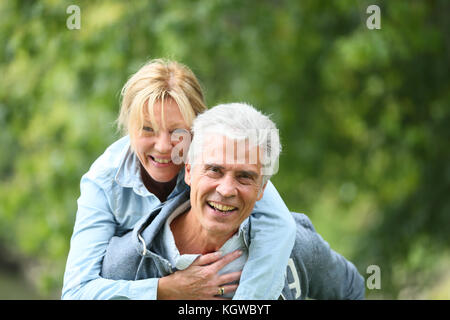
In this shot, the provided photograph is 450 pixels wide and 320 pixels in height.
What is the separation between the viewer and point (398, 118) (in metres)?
6.20

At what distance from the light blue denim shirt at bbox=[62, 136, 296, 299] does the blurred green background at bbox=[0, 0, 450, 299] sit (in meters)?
2.60

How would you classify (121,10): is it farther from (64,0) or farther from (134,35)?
(64,0)

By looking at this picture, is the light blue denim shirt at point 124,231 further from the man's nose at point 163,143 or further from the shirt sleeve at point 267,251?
the man's nose at point 163,143

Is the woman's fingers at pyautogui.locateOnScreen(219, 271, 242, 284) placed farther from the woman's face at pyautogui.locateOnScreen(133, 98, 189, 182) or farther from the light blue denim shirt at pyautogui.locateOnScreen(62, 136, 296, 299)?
the woman's face at pyautogui.locateOnScreen(133, 98, 189, 182)

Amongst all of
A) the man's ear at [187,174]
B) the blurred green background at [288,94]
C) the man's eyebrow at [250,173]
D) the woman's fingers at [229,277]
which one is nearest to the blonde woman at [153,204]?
the woman's fingers at [229,277]

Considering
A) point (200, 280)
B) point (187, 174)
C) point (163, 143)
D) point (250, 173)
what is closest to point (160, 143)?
point (163, 143)

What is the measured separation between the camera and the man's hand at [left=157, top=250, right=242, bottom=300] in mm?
2443

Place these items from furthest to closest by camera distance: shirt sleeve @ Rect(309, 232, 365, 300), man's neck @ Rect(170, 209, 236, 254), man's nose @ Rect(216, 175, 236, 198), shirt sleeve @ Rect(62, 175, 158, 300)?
shirt sleeve @ Rect(309, 232, 365, 300) → man's neck @ Rect(170, 209, 236, 254) → shirt sleeve @ Rect(62, 175, 158, 300) → man's nose @ Rect(216, 175, 236, 198)

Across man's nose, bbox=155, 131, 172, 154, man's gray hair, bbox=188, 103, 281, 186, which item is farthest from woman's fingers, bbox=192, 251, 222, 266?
man's nose, bbox=155, 131, 172, 154

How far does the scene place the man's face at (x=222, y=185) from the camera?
2293mm

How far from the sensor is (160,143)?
2609mm

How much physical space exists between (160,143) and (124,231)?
46 cm

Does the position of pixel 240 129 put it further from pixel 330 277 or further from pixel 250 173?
pixel 330 277

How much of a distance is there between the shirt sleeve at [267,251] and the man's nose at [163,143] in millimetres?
469
